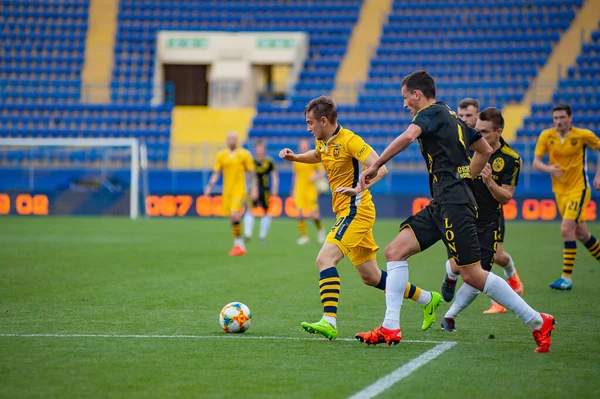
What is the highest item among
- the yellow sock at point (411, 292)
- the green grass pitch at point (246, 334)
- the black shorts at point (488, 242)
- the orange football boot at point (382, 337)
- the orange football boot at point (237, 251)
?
the black shorts at point (488, 242)

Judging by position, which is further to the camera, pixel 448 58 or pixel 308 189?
pixel 448 58

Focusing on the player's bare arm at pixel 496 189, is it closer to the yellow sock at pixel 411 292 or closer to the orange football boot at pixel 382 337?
the yellow sock at pixel 411 292

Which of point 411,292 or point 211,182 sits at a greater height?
point 211,182


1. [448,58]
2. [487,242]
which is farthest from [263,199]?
[448,58]

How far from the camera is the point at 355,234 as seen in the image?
7387mm

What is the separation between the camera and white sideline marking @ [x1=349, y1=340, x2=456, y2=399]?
17.2ft

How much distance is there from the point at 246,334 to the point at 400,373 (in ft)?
6.44

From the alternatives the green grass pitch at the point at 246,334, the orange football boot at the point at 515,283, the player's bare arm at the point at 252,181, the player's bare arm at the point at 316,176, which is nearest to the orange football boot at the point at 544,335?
the green grass pitch at the point at 246,334

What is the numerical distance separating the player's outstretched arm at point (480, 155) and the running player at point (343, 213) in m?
0.70

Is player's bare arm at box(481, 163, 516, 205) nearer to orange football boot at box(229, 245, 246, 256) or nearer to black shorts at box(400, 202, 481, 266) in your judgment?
black shorts at box(400, 202, 481, 266)

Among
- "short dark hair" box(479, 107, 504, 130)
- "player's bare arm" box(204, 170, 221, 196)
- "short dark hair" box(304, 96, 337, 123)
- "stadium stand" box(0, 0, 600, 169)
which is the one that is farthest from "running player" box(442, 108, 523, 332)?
"stadium stand" box(0, 0, 600, 169)

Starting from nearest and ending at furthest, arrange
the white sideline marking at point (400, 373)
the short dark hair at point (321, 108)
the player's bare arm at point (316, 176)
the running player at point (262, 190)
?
the white sideline marking at point (400, 373) → the short dark hair at point (321, 108) → the player's bare arm at point (316, 176) → the running player at point (262, 190)

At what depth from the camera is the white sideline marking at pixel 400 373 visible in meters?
5.23

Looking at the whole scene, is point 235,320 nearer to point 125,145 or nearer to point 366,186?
point 366,186
